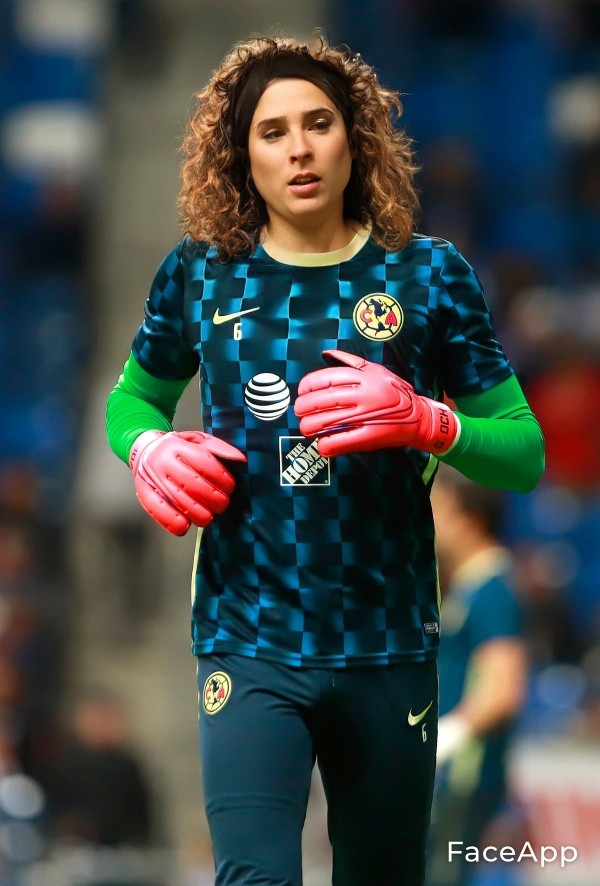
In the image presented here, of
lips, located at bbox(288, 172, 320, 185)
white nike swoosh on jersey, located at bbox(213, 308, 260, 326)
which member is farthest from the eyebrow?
white nike swoosh on jersey, located at bbox(213, 308, 260, 326)

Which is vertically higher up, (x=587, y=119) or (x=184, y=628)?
(x=587, y=119)

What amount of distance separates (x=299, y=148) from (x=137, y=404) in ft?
1.98

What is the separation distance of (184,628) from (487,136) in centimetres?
415

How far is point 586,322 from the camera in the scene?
8852 mm

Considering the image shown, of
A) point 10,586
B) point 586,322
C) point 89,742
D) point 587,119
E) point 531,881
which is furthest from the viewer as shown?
point 587,119

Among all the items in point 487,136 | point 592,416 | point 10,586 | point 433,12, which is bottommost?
point 10,586

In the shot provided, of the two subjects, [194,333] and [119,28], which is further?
[119,28]

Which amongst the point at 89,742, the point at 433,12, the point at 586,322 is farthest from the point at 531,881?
the point at 433,12

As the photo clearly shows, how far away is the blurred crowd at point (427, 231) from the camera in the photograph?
24.0ft

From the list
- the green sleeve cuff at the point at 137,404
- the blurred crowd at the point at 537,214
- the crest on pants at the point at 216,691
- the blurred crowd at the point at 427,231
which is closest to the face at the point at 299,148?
the green sleeve cuff at the point at 137,404

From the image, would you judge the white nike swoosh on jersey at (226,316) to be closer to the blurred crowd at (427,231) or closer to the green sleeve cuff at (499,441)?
the green sleeve cuff at (499,441)

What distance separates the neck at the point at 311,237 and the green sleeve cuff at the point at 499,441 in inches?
15.1

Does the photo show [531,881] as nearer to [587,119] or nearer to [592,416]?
[592,416]

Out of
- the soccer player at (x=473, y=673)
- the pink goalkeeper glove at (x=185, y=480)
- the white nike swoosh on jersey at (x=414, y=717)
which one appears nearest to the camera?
the pink goalkeeper glove at (x=185, y=480)
